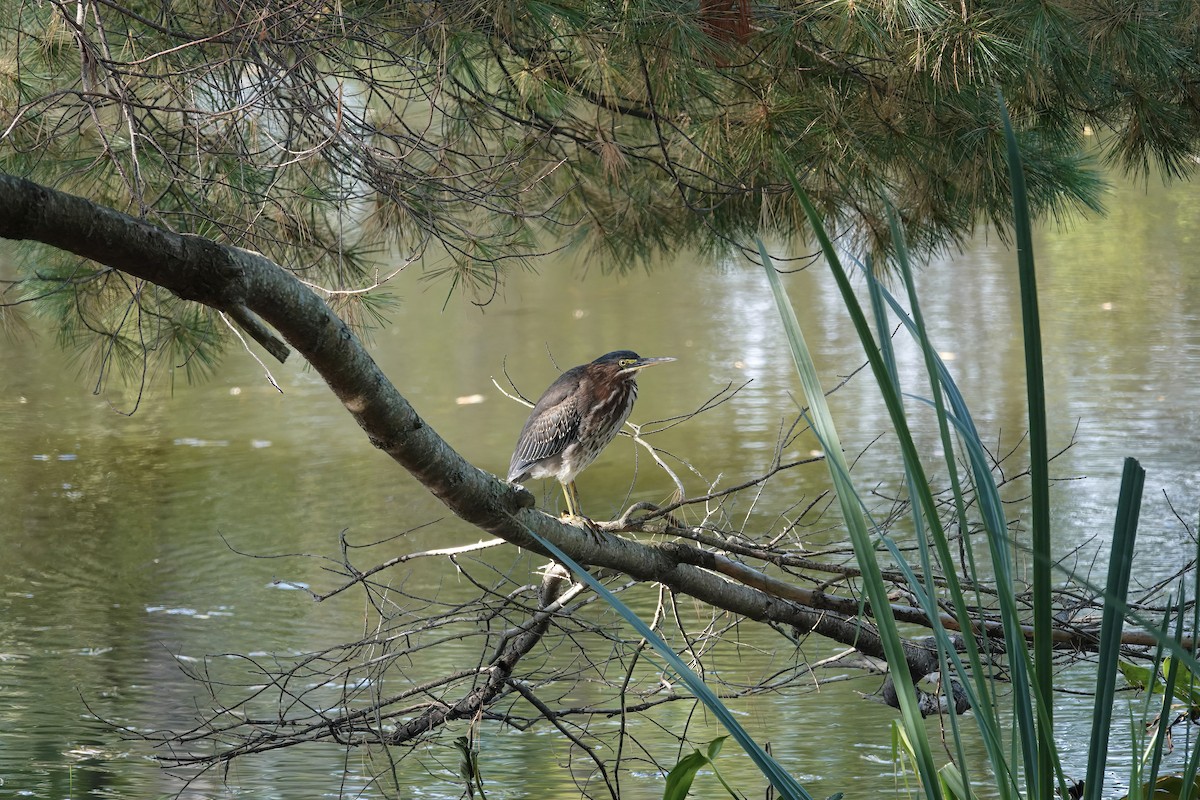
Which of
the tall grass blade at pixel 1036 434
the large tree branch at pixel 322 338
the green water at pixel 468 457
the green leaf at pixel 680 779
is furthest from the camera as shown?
the green water at pixel 468 457

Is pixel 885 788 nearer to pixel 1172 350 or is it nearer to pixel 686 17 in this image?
pixel 686 17

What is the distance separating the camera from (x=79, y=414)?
5844 millimetres

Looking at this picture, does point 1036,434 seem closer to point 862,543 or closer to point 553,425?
point 862,543

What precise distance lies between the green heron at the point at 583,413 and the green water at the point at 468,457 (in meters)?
0.22

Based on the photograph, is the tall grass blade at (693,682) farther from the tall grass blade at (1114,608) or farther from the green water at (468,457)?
the green water at (468,457)

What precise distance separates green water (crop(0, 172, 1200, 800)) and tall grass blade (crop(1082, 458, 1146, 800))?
1.18 metres

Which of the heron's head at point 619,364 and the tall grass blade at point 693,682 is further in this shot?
the heron's head at point 619,364

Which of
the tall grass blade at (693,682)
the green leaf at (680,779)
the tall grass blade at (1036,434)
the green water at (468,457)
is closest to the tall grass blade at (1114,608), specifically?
the tall grass blade at (1036,434)

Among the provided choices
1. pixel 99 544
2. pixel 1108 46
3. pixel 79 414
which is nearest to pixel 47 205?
pixel 1108 46

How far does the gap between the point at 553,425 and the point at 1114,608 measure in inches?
77.5

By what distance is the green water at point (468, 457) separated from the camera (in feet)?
8.83

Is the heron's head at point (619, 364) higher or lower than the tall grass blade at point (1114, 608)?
higher

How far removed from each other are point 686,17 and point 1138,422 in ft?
11.4

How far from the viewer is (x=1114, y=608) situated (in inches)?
31.9
